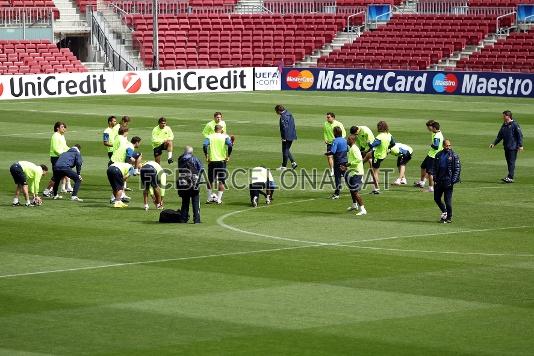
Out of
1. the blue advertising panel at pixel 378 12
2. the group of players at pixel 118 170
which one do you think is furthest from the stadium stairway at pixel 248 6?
the group of players at pixel 118 170

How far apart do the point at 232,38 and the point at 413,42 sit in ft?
34.9

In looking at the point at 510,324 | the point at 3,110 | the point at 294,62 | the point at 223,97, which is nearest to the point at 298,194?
the point at 510,324

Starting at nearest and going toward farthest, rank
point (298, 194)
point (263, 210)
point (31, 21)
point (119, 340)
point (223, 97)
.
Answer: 1. point (119, 340)
2. point (263, 210)
3. point (298, 194)
4. point (223, 97)
5. point (31, 21)

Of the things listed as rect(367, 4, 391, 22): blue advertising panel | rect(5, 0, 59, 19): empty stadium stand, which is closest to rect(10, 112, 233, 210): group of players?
rect(5, 0, 59, 19): empty stadium stand

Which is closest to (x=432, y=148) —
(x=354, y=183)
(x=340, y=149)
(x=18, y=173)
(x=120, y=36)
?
(x=340, y=149)

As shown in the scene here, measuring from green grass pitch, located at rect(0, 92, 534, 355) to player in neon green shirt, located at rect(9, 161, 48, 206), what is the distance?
40 cm

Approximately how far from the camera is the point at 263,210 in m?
29.0

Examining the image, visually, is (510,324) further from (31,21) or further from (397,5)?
(397,5)

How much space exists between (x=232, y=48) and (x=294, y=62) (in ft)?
12.1

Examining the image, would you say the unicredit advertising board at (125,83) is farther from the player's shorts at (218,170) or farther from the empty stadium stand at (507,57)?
the player's shorts at (218,170)

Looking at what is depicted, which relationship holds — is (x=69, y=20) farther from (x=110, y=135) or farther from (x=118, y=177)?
(x=118, y=177)

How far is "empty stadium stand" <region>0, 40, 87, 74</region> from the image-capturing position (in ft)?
207

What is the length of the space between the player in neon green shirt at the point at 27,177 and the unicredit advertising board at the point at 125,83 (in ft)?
97.0

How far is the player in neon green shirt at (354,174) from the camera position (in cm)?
2811
